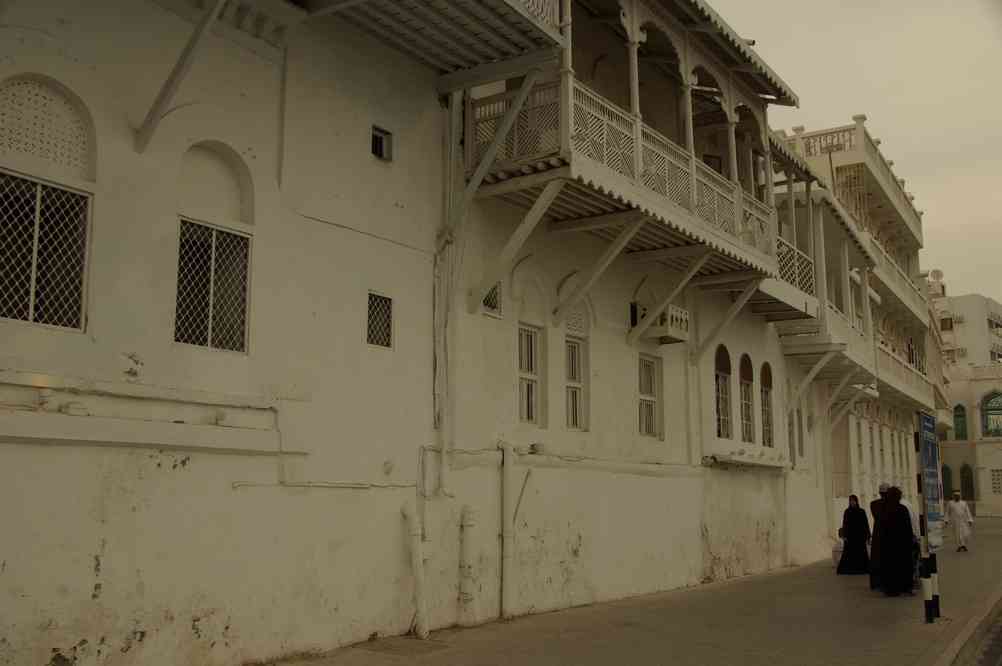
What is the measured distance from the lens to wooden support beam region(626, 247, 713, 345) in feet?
50.4

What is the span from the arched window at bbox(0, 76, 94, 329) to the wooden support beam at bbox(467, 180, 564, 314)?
5048 mm

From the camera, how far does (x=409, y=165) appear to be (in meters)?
11.7

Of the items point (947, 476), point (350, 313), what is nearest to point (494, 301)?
point (350, 313)

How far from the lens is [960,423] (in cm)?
6850

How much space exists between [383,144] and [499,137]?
4.30ft

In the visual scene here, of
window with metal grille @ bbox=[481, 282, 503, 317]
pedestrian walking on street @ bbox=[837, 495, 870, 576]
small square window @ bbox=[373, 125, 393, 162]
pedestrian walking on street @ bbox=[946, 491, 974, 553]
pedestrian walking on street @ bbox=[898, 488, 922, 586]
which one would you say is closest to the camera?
small square window @ bbox=[373, 125, 393, 162]


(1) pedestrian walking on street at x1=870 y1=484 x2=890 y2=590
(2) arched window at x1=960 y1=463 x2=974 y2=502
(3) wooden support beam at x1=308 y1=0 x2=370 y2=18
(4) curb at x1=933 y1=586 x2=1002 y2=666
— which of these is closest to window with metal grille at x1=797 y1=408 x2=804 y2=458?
(1) pedestrian walking on street at x1=870 y1=484 x2=890 y2=590

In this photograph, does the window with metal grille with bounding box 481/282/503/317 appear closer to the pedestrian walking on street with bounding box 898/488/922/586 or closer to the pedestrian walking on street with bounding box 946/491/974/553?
the pedestrian walking on street with bounding box 898/488/922/586

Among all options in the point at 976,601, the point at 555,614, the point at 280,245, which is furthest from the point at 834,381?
the point at 280,245

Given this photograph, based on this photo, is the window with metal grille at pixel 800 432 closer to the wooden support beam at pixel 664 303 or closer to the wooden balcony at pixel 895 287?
the wooden balcony at pixel 895 287

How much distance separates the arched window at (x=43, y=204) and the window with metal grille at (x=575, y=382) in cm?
763

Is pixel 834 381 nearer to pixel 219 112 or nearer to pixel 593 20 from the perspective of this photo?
pixel 593 20

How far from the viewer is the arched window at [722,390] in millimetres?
19203

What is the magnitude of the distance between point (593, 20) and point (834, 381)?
48.3 feet
